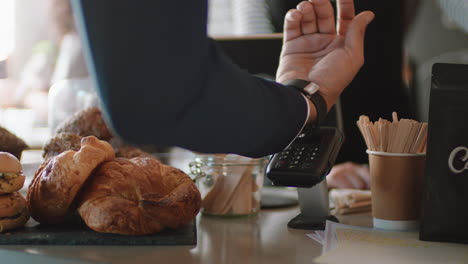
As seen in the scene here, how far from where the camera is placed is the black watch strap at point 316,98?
872mm

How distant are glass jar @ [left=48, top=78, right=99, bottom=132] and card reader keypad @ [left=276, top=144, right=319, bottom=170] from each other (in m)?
0.53

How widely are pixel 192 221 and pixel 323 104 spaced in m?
0.29

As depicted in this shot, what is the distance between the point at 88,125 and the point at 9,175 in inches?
9.9

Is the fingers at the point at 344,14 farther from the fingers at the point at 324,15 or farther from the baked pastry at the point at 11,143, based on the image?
the baked pastry at the point at 11,143

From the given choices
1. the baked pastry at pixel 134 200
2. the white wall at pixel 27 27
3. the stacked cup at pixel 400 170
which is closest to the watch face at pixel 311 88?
the stacked cup at pixel 400 170

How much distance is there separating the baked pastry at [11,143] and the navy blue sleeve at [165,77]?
45 cm

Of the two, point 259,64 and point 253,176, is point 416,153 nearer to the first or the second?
point 253,176

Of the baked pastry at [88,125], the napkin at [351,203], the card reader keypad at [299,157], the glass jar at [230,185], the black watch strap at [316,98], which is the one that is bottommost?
the napkin at [351,203]

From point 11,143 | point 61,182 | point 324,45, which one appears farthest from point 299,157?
point 11,143

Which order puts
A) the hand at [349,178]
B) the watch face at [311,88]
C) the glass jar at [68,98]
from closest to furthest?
the watch face at [311,88], the glass jar at [68,98], the hand at [349,178]

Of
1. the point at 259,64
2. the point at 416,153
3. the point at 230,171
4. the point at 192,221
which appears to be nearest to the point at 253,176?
the point at 230,171

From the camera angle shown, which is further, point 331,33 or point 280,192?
point 280,192

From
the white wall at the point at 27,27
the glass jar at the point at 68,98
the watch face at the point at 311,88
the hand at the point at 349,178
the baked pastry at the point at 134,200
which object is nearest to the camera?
the baked pastry at the point at 134,200

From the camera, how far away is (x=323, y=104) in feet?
2.92
